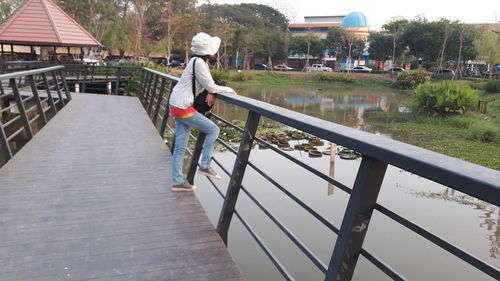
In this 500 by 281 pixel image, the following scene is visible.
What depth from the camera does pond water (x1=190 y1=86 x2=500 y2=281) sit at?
5.33 meters

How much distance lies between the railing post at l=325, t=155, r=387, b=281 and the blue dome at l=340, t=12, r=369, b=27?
58.9 m

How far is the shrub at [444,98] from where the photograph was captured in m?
17.7

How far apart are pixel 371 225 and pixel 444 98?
43.6 feet

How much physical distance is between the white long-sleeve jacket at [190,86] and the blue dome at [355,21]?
2256 inches

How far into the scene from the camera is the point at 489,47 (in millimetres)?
33719

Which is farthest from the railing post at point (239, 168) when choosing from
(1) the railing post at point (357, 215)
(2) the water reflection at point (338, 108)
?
(2) the water reflection at point (338, 108)

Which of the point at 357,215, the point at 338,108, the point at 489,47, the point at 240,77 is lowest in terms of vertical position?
the point at 338,108

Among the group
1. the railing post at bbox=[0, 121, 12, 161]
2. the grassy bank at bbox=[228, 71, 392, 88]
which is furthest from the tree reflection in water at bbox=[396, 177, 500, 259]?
the grassy bank at bbox=[228, 71, 392, 88]

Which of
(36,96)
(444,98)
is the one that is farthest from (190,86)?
(444,98)

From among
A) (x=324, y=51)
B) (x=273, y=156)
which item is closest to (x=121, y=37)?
(x=324, y=51)

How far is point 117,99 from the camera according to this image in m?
11.4

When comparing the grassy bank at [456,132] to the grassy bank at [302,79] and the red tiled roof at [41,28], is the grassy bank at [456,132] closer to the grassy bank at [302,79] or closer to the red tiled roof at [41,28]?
the red tiled roof at [41,28]

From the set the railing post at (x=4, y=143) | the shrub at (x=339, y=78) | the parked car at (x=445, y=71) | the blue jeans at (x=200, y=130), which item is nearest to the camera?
the blue jeans at (x=200, y=130)

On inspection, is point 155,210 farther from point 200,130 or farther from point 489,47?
point 489,47
